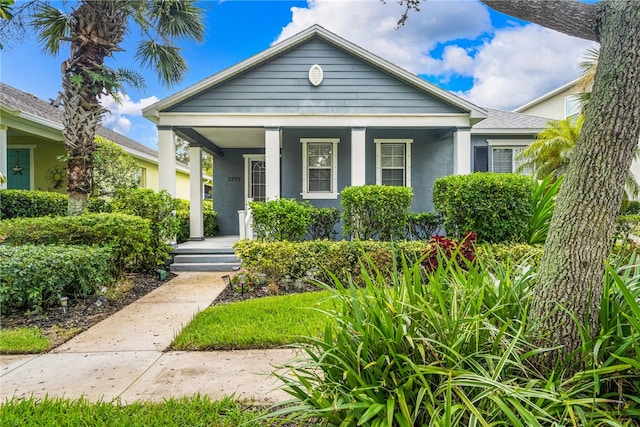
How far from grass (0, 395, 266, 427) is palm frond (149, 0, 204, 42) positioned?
8.51 meters

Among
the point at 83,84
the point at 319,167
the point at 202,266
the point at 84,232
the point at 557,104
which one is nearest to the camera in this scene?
the point at 84,232

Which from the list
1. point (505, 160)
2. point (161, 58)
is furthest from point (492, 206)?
point (161, 58)

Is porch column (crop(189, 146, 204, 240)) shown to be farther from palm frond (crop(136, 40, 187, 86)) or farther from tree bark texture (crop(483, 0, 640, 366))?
tree bark texture (crop(483, 0, 640, 366))

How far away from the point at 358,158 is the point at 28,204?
869 cm

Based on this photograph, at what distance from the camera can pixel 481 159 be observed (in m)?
12.5

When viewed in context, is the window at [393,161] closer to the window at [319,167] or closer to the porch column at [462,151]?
the window at [319,167]

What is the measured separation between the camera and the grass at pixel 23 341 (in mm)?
3627

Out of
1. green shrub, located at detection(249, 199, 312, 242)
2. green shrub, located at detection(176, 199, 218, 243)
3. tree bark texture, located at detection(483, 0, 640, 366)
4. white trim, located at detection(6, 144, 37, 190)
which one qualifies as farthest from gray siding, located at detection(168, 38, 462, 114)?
tree bark texture, located at detection(483, 0, 640, 366)

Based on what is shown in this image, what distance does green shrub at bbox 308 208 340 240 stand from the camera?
27.2 feet

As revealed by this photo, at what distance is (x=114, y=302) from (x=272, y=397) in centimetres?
415

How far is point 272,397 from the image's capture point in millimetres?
2637

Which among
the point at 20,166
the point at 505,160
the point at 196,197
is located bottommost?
the point at 196,197

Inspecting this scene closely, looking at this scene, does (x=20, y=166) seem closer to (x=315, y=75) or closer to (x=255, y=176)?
(x=255, y=176)

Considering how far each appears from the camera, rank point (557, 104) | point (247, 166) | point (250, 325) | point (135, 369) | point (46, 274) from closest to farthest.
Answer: point (135, 369) → point (250, 325) → point (46, 274) → point (247, 166) → point (557, 104)
